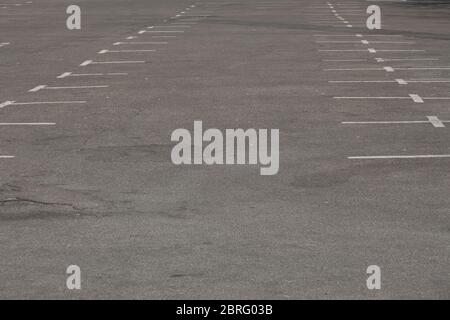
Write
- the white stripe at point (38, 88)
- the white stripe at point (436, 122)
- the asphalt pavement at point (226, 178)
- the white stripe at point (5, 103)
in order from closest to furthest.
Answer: the asphalt pavement at point (226, 178), the white stripe at point (436, 122), the white stripe at point (5, 103), the white stripe at point (38, 88)

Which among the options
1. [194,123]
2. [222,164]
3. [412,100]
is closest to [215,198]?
[222,164]

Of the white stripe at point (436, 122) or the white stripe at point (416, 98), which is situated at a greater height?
the white stripe at point (436, 122)

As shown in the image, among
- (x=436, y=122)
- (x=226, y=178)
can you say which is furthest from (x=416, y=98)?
(x=226, y=178)

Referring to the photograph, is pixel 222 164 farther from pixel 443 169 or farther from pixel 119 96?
pixel 119 96

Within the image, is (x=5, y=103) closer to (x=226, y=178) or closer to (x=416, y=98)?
(x=416, y=98)

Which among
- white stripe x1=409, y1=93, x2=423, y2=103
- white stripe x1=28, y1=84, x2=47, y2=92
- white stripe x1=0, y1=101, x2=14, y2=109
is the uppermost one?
white stripe x1=0, y1=101, x2=14, y2=109

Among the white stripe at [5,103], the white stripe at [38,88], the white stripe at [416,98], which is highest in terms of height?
the white stripe at [5,103]

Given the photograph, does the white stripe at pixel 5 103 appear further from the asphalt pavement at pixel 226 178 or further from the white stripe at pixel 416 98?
the white stripe at pixel 416 98

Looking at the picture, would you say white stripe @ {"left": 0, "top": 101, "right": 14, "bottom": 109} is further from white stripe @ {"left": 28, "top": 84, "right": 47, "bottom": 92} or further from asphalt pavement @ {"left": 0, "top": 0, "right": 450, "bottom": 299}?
white stripe @ {"left": 28, "top": 84, "right": 47, "bottom": 92}

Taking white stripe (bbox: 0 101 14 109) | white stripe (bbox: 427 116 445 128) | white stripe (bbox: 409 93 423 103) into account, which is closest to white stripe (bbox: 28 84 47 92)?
white stripe (bbox: 0 101 14 109)

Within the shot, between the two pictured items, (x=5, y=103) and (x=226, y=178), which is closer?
(x=226, y=178)

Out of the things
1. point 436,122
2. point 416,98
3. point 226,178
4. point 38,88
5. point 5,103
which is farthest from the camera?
point 38,88

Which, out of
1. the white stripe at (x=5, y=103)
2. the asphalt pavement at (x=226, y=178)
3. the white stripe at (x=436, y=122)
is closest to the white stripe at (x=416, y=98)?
the asphalt pavement at (x=226, y=178)

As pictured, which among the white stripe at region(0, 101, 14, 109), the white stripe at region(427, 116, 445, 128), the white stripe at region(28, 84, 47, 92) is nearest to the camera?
the white stripe at region(427, 116, 445, 128)
